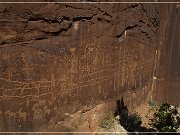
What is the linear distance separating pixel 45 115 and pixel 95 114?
1299 millimetres

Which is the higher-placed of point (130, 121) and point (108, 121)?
point (108, 121)

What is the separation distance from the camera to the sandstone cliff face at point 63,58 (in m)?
5.50

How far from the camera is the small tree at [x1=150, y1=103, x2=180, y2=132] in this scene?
7955 millimetres

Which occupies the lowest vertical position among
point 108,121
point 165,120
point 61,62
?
point 165,120

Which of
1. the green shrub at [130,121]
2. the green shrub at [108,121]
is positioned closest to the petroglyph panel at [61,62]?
the green shrub at [108,121]

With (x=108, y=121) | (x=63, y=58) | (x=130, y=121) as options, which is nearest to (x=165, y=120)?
(x=130, y=121)

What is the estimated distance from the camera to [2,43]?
5348 millimetres

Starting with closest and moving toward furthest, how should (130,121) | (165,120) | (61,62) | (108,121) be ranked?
(61,62) → (108,121) → (130,121) → (165,120)

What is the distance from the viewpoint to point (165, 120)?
815cm

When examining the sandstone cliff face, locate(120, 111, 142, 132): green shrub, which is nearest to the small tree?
locate(120, 111, 142, 132): green shrub

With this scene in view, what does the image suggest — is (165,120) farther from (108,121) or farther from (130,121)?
(108,121)

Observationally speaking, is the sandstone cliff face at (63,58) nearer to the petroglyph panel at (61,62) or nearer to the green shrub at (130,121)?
the petroglyph panel at (61,62)

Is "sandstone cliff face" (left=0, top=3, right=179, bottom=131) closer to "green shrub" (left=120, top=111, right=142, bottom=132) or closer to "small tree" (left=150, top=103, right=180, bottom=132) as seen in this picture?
"green shrub" (left=120, top=111, right=142, bottom=132)

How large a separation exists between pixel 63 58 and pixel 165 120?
3.04 meters
